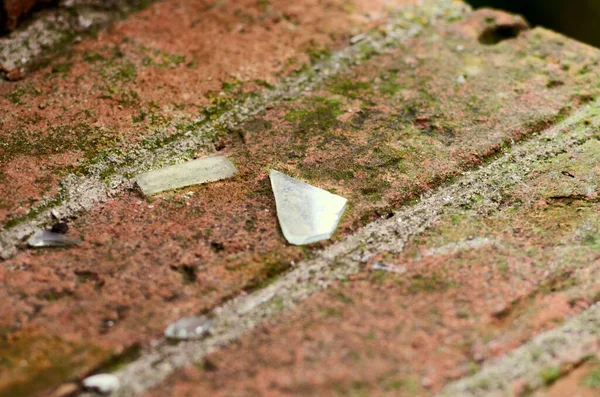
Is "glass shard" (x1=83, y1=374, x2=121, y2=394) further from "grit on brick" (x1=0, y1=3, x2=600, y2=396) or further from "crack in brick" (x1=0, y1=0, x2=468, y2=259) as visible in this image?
"crack in brick" (x1=0, y1=0, x2=468, y2=259)

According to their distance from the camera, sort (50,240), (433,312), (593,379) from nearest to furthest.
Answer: (593,379)
(433,312)
(50,240)

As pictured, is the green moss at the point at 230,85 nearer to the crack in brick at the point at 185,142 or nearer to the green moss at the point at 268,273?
the crack in brick at the point at 185,142

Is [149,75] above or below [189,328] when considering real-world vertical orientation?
above

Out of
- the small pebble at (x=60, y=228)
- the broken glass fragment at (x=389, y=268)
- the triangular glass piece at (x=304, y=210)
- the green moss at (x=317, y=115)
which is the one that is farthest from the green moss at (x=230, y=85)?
the broken glass fragment at (x=389, y=268)

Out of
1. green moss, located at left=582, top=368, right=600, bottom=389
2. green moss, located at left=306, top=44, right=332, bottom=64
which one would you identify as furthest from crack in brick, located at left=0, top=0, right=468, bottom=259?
green moss, located at left=582, top=368, right=600, bottom=389

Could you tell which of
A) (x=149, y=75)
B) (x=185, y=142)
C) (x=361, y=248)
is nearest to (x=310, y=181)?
(x=361, y=248)

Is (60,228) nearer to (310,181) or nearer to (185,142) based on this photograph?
(185,142)

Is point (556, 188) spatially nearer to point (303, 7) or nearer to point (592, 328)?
point (592, 328)
